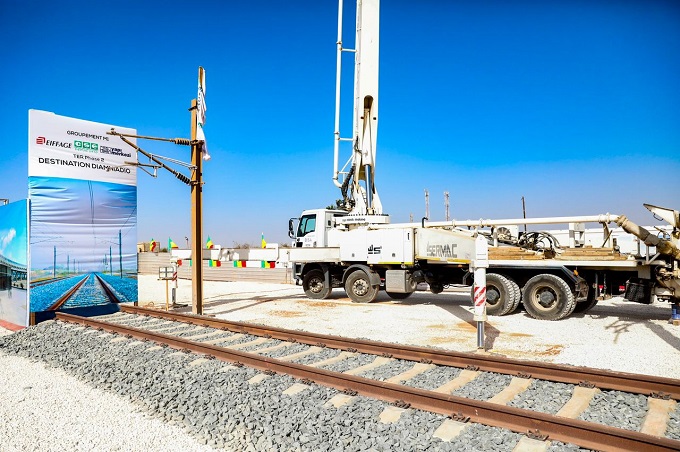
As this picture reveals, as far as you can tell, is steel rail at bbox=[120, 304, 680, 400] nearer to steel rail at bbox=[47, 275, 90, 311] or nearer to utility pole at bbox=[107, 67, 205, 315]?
utility pole at bbox=[107, 67, 205, 315]

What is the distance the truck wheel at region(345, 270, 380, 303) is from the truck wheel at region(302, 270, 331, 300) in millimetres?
1064

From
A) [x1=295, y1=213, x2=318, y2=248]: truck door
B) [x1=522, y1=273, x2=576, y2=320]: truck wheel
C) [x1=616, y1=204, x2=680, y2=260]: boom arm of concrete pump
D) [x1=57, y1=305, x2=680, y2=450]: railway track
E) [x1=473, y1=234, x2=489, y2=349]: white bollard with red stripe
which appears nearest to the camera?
[x1=57, y1=305, x2=680, y2=450]: railway track

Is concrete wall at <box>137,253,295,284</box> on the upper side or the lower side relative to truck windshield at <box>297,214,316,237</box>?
lower

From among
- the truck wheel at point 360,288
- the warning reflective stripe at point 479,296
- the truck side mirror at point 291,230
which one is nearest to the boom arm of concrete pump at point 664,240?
the warning reflective stripe at point 479,296

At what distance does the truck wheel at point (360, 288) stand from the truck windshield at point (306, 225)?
2.25 meters

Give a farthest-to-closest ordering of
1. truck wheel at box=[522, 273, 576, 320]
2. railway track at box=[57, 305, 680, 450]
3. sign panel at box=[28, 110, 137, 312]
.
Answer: truck wheel at box=[522, 273, 576, 320], sign panel at box=[28, 110, 137, 312], railway track at box=[57, 305, 680, 450]

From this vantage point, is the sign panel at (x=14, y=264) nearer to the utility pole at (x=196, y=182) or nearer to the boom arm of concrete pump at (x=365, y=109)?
the utility pole at (x=196, y=182)

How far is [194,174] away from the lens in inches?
492

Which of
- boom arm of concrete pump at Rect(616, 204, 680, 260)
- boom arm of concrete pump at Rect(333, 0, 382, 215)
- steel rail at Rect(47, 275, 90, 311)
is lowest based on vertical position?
steel rail at Rect(47, 275, 90, 311)

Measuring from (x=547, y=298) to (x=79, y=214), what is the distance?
10.9m

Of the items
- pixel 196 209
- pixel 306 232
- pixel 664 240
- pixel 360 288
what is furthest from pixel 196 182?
pixel 664 240

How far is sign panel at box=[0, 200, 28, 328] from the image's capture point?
10.3 meters

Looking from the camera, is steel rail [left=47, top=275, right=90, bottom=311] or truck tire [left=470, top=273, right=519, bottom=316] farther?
truck tire [left=470, top=273, right=519, bottom=316]

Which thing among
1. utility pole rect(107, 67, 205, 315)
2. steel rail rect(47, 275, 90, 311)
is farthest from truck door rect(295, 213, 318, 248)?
steel rail rect(47, 275, 90, 311)
